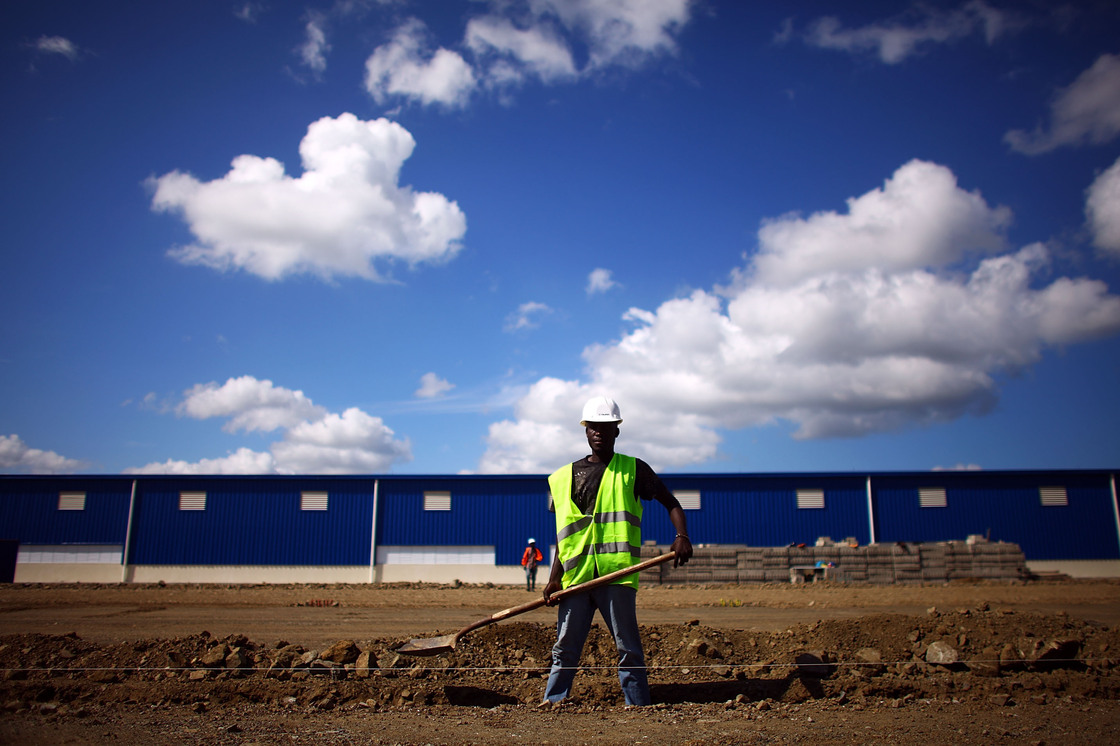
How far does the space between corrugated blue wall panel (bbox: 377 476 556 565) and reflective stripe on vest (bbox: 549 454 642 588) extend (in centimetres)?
2084

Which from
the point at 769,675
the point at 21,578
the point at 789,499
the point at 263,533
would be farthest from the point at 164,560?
the point at 769,675

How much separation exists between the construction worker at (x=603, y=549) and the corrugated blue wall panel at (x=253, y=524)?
22.2m

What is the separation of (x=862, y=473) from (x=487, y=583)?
1465 cm

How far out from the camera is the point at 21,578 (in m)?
25.5

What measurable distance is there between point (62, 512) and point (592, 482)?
2901 centimetres

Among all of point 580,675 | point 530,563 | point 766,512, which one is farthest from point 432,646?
point 766,512

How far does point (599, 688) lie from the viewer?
5.38 metres

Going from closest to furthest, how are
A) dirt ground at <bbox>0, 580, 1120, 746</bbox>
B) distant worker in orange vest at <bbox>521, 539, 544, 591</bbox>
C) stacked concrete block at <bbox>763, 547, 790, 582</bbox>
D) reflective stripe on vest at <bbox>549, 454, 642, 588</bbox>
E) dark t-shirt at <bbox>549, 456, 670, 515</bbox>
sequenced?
dirt ground at <bbox>0, 580, 1120, 746</bbox>
reflective stripe on vest at <bbox>549, 454, 642, 588</bbox>
dark t-shirt at <bbox>549, 456, 670, 515</bbox>
distant worker in orange vest at <bbox>521, 539, 544, 591</bbox>
stacked concrete block at <bbox>763, 547, 790, 582</bbox>

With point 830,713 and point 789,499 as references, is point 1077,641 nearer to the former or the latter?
point 830,713

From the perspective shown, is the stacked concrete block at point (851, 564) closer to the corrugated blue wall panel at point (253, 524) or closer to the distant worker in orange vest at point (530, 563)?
the distant worker in orange vest at point (530, 563)

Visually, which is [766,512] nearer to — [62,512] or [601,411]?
[601,411]

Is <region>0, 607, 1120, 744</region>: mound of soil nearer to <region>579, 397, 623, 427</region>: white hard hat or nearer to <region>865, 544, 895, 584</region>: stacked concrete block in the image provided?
<region>579, 397, 623, 427</region>: white hard hat

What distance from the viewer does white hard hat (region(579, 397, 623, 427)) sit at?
4801 millimetres

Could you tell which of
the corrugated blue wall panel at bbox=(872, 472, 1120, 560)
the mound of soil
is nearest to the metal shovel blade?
the mound of soil
